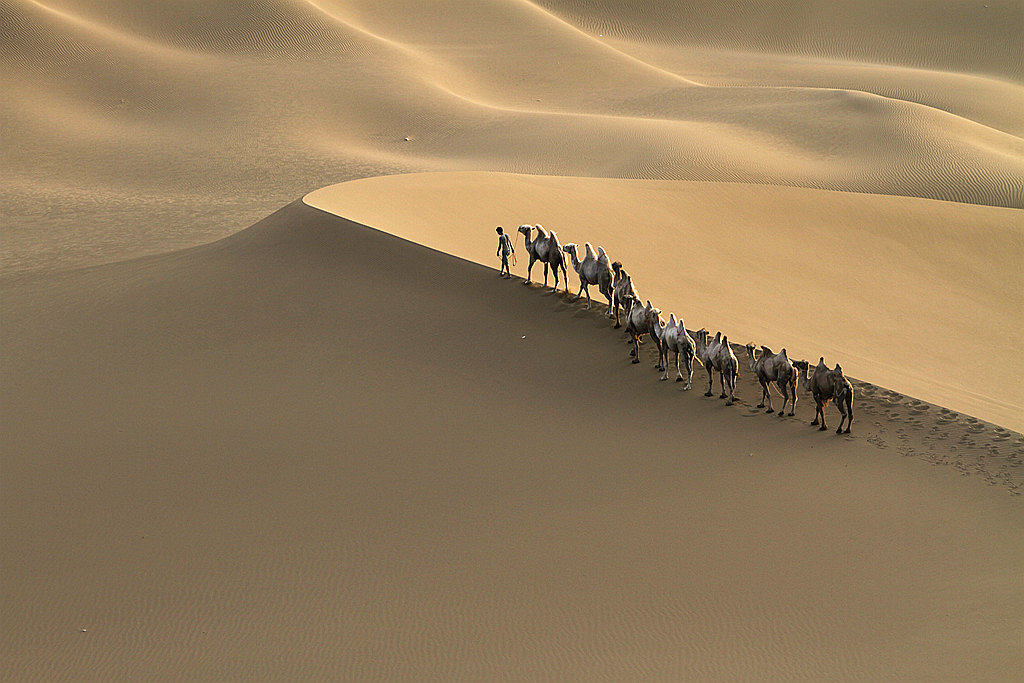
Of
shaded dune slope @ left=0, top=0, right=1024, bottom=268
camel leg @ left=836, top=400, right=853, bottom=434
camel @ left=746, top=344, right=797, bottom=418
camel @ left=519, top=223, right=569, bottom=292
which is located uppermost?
shaded dune slope @ left=0, top=0, right=1024, bottom=268

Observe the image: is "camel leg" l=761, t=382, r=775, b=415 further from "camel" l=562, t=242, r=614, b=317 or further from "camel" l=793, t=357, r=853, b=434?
"camel" l=562, t=242, r=614, b=317

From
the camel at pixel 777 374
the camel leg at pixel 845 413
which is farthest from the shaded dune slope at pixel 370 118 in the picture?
the camel leg at pixel 845 413

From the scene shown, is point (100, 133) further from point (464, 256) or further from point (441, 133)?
point (464, 256)

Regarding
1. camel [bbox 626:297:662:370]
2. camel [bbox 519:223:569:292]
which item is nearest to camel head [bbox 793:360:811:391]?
camel [bbox 626:297:662:370]

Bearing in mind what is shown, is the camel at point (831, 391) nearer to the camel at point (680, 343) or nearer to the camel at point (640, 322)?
the camel at point (680, 343)

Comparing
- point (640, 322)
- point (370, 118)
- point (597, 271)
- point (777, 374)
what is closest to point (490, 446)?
point (640, 322)
